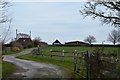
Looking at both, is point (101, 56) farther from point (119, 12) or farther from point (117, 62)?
point (119, 12)

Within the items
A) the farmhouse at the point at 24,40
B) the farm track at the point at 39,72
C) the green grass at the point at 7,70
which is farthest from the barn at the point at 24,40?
the farm track at the point at 39,72

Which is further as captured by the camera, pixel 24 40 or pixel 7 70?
pixel 24 40

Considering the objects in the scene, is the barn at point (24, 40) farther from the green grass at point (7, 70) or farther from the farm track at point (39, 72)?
the farm track at point (39, 72)

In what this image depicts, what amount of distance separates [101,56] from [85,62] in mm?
1876

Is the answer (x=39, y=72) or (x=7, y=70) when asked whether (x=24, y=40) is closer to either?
(x=7, y=70)

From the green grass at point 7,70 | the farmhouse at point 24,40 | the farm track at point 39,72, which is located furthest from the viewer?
the farmhouse at point 24,40

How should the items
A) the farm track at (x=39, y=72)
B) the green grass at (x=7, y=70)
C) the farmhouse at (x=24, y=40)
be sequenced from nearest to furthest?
1. the farm track at (x=39, y=72)
2. the green grass at (x=7, y=70)
3. the farmhouse at (x=24, y=40)

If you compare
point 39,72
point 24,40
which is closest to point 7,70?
point 39,72

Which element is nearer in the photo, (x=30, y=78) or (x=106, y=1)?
(x=30, y=78)

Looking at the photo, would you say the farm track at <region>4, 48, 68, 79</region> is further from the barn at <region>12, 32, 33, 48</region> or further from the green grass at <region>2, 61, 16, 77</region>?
the barn at <region>12, 32, 33, 48</region>

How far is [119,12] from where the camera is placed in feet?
63.8

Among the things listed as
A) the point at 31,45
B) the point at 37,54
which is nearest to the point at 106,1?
the point at 37,54

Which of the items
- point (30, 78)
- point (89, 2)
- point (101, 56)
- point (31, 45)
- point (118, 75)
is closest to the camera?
point (118, 75)

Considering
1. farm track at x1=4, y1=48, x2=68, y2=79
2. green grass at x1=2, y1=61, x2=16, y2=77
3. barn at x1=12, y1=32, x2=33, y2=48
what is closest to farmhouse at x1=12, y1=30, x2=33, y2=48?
barn at x1=12, y1=32, x2=33, y2=48
